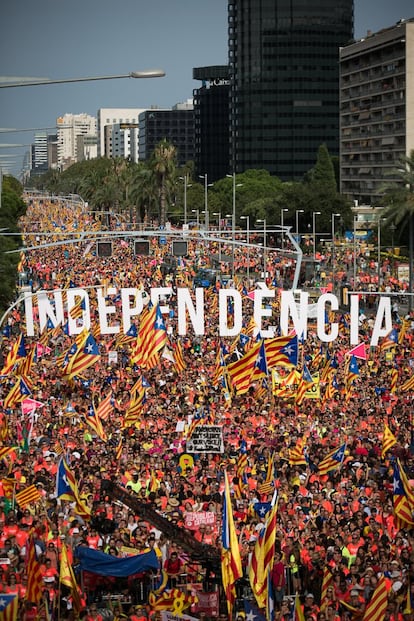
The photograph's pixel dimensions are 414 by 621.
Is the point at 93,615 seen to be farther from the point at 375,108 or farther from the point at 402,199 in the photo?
the point at 375,108

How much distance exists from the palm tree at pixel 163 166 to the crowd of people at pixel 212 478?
2821 inches

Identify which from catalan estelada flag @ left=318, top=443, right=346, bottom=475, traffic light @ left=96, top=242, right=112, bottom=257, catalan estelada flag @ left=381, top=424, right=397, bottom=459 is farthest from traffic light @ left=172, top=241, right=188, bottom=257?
catalan estelada flag @ left=318, top=443, right=346, bottom=475

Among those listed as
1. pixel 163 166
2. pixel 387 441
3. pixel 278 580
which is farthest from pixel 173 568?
pixel 163 166

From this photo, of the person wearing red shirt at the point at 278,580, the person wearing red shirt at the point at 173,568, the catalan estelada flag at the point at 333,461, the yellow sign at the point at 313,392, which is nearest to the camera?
the person wearing red shirt at the point at 278,580

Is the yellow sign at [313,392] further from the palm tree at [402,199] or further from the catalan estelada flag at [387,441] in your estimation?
the palm tree at [402,199]

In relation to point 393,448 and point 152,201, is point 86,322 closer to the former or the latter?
point 393,448

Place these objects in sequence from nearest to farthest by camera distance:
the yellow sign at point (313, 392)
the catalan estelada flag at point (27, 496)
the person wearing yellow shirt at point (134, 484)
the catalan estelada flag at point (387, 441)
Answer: the catalan estelada flag at point (27, 496) → the person wearing yellow shirt at point (134, 484) → the catalan estelada flag at point (387, 441) → the yellow sign at point (313, 392)

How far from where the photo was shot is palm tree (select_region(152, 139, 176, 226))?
11456 cm

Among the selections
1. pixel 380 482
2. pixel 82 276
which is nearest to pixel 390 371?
pixel 380 482

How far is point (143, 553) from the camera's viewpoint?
17156 mm

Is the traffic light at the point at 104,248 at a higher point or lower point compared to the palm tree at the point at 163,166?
lower

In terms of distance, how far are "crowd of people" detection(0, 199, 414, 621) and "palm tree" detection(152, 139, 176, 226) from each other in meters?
71.7

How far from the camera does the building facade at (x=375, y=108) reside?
4988 inches

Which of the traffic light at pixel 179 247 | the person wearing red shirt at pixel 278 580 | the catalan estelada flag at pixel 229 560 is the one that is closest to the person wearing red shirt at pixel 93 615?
the catalan estelada flag at pixel 229 560
